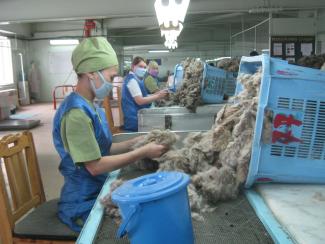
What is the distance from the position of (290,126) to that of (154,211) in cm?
62

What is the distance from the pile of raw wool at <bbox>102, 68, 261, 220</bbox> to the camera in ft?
3.93

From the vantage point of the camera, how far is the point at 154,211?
2.73 ft

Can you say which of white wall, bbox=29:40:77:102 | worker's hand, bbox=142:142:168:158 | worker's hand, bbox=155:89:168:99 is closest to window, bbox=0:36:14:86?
white wall, bbox=29:40:77:102

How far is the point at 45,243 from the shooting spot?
156 centimetres

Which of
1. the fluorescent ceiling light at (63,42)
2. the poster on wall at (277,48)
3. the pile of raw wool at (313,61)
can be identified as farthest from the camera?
the fluorescent ceiling light at (63,42)

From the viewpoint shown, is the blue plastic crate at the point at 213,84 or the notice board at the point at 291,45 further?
the notice board at the point at 291,45

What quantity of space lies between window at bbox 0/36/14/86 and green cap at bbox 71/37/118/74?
396 inches

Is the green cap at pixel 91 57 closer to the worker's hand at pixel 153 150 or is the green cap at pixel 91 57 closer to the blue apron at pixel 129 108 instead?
the worker's hand at pixel 153 150

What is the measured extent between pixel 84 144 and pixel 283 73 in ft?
2.60

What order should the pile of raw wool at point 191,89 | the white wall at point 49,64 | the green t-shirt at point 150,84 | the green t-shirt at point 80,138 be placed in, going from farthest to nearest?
the white wall at point 49,64, the green t-shirt at point 150,84, the pile of raw wool at point 191,89, the green t-shirt at point 80,138

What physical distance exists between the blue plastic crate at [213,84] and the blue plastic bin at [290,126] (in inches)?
80.4

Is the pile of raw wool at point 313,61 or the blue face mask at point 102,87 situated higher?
the pile of raw wool at point 313,61

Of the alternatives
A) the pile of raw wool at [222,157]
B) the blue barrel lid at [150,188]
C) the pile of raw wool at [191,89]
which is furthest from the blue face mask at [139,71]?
the blue barrel lid at [150,188]

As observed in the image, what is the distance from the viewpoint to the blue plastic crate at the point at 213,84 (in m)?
3.27
